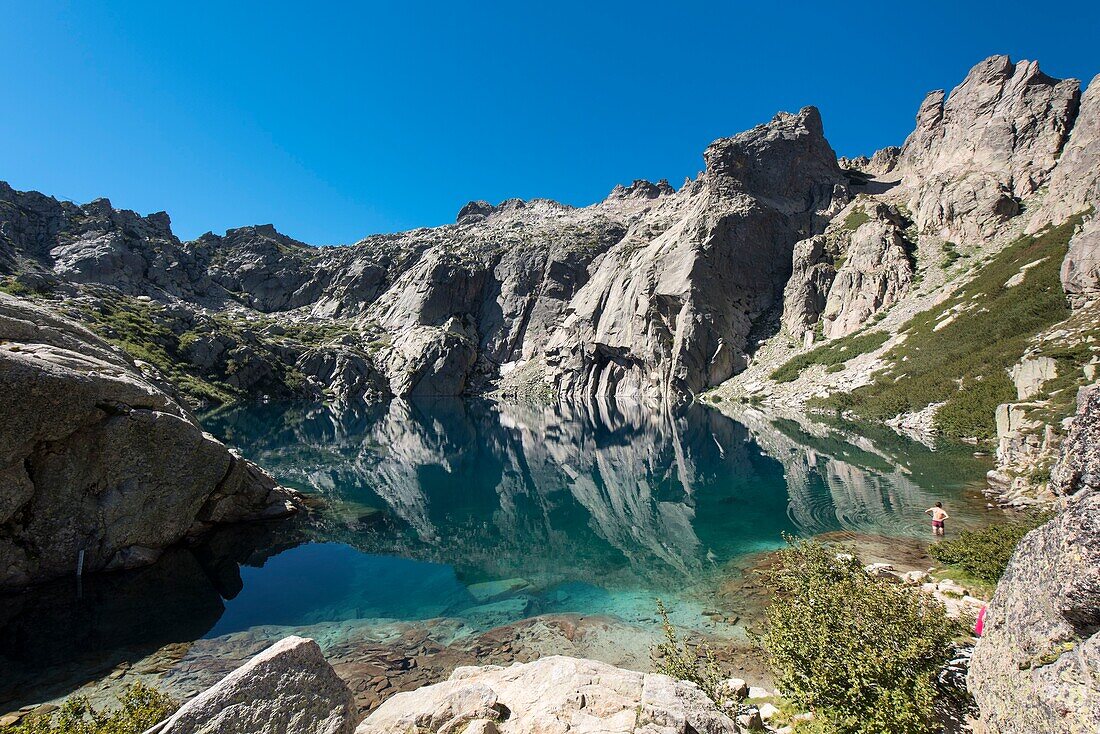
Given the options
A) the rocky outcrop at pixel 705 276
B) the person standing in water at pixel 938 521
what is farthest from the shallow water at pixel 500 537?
the rocky outcrop at pixel 705 276

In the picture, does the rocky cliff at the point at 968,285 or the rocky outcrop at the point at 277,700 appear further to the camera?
the rocky cliff at the point at 968,285

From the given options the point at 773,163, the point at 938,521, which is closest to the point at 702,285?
the point at 773,163

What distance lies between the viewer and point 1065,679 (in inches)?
178

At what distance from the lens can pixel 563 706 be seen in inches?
234

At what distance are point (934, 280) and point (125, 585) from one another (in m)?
96.8

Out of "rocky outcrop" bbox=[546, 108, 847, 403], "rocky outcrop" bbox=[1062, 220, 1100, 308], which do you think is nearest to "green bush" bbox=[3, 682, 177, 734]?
"rocky outcrop" bbox=[1062, 220, 1100, 308]

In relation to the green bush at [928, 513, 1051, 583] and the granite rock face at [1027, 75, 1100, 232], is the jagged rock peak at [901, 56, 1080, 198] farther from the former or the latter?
the green bush at [928, 513, 1051, 583]

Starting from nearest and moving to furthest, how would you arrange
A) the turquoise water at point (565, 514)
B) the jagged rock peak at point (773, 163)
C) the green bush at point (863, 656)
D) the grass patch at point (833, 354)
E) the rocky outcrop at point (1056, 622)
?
the rocky outcrop at point (1056, 622) < the green bush at point (863, 656) < the turquoise water at point (565, 514) < the grass patch at point (833, 354) < the jagged rock peak at point (773, 163)

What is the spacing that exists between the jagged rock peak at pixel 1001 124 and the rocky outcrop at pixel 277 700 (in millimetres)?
111175

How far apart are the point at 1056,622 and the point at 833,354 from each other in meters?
78.1

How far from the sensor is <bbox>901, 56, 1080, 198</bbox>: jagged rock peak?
78688 millimetres

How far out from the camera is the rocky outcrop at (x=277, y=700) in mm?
4918

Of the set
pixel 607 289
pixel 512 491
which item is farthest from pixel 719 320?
pixel 512 491

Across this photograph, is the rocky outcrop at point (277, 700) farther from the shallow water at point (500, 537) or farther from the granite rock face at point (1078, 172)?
the granite rock face at point (1078, 172)
